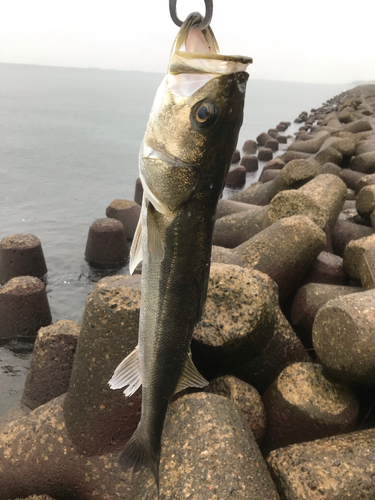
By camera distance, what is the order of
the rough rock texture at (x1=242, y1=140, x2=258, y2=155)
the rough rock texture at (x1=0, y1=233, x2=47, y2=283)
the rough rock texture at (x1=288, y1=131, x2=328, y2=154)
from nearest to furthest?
the rough rock texture at (x1=0, y1=233, x2=47, y2=283) < the rough rock texture at (x1=288, y1=131, x2=328, y2=154) < the rough rock texture at (x1=242, y1=140, x2=258, y2=155)

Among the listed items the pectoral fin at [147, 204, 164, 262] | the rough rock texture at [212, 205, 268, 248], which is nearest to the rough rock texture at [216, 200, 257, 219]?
the rough rock texture at [212, 205, 268, 248]

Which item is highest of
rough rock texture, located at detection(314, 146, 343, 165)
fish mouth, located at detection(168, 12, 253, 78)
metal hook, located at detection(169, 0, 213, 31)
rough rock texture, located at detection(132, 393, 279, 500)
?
metal hook, located at detection(169, 0, 213, 31)

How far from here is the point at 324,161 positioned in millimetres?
10547

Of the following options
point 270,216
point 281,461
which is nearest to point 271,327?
point 281,461

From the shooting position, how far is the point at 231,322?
3.39 meters

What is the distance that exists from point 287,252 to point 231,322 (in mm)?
1737

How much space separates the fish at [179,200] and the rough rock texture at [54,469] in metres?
1.03

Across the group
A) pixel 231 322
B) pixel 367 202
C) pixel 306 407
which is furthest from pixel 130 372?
pixel 367 202

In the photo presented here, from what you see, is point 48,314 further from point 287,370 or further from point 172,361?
point 172,361

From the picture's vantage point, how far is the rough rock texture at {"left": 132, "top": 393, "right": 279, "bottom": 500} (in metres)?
2.46

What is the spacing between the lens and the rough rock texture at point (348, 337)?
308 centimetres

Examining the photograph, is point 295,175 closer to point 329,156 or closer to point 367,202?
point 367,202

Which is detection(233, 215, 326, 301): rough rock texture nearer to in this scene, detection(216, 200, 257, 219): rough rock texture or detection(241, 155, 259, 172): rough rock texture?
detection(216, 200, 257, 219): rough rock texture

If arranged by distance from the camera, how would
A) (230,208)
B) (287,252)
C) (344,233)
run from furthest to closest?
(230,208) < (344,233) < (287,252)
